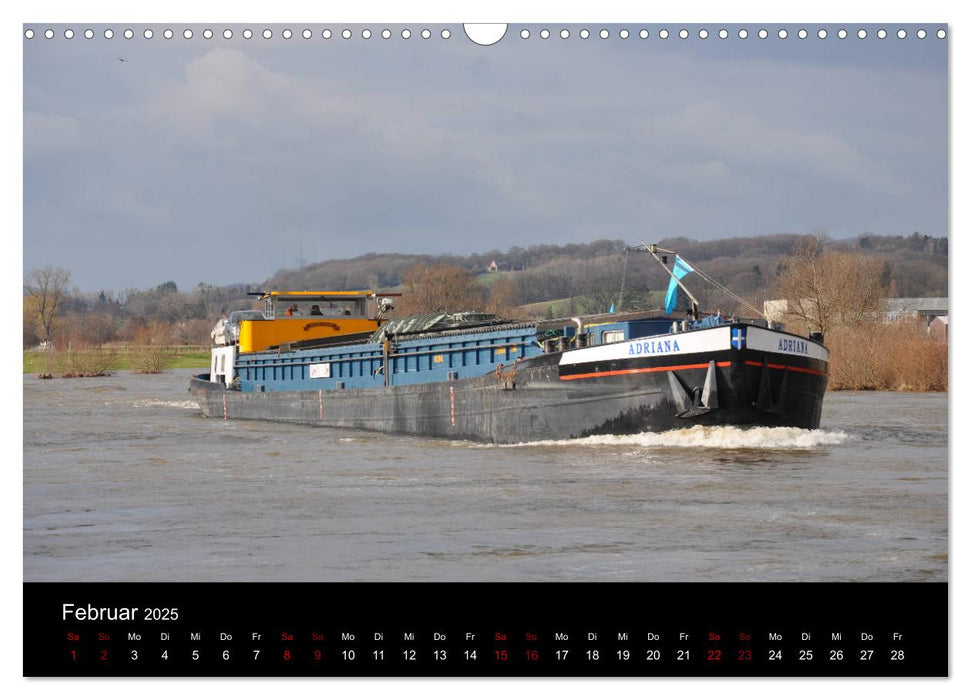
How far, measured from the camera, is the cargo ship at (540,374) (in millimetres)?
22922

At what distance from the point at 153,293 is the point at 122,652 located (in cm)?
790

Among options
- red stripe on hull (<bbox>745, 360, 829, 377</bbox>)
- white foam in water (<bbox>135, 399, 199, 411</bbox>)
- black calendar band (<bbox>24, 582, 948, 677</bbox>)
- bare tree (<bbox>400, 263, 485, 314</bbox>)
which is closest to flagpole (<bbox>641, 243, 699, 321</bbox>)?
red stripe on hull (<bbox>745, 360, 829, 377</bbox>)

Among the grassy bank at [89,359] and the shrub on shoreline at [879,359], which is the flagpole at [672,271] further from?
the grassy bank at [89,359]

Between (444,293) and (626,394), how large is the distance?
13112mm

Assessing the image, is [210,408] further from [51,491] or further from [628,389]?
[51,491]

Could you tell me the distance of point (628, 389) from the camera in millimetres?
23766

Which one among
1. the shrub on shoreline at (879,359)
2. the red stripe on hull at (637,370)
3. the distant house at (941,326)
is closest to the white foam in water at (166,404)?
the red stripe on hull at (637,370)

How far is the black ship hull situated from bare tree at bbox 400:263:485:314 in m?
4.83

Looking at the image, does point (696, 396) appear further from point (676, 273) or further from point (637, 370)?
point (676, 273)

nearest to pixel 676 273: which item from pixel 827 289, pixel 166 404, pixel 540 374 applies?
pixel 540 374

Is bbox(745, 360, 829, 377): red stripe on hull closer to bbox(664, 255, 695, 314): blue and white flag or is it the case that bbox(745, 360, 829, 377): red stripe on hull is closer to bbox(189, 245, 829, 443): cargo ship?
bbox(189, 245, 829, 443): cargo ship

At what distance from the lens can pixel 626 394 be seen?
2381cm

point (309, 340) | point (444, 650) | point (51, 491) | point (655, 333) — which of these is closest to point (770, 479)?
point (655, 333)

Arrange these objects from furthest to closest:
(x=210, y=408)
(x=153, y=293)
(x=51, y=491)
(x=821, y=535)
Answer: (x=210, y=408) < (x=51, y=491) < (x=153, y=293) < (x=821, y=535)
